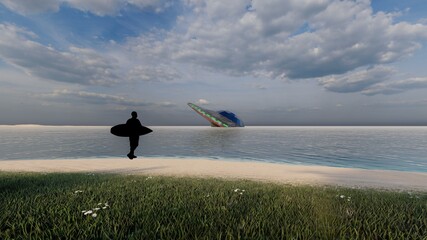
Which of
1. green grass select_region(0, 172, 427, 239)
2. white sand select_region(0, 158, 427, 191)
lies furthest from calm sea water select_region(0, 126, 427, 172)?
green grass select_region(0, 172, 427, 239)

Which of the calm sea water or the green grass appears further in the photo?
the calm sea water

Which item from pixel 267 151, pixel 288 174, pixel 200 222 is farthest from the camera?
pixel 267 151

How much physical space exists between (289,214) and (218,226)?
1.66 m

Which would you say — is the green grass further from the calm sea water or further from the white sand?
the calm sea water

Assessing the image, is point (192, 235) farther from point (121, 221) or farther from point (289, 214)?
point (289, 214)

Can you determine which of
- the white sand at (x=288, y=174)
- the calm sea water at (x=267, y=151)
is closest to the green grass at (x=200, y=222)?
the white sand at (x=288, y=174)

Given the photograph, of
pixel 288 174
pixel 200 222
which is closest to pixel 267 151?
pixel 288 174

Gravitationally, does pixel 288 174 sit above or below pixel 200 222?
below

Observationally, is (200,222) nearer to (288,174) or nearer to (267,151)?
(288,174)

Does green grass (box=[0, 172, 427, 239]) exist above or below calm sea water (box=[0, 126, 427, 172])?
above

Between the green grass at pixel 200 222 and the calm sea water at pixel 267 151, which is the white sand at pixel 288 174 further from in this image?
the green grass at pixel 200 222

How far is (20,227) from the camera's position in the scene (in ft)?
13.0

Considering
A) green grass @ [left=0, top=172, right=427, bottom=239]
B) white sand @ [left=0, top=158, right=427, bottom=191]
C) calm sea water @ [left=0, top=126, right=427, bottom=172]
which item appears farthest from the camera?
calm sea water @ [left=0, top=126, right=427, bottom=172]

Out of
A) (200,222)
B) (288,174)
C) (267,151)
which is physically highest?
(200,222)
